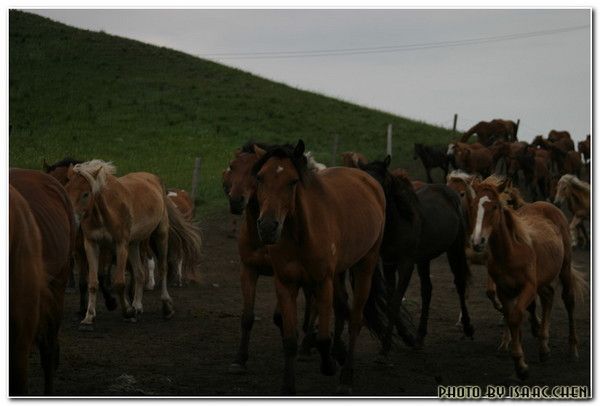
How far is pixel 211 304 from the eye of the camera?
13.9 meters

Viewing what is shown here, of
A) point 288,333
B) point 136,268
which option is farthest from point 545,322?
point 136,268

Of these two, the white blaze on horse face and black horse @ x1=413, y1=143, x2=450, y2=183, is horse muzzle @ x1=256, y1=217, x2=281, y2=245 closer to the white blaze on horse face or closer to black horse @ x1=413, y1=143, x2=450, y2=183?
the white blaze on horse face

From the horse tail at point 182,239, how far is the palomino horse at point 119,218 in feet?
1.17

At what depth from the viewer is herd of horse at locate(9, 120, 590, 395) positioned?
23.1 ft

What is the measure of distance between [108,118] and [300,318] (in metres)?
22.9

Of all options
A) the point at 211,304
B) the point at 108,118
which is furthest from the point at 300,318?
the point at 108,118

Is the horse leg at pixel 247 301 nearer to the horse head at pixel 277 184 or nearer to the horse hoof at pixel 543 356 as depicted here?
the horse head at pixel 277 184

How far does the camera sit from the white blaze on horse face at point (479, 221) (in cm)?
870

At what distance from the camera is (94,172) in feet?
38.0

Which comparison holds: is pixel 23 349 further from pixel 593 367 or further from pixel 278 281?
pixel 593 367

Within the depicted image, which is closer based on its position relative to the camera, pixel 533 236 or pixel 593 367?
pixel 593 367

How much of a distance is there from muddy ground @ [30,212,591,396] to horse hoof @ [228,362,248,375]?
69 mm

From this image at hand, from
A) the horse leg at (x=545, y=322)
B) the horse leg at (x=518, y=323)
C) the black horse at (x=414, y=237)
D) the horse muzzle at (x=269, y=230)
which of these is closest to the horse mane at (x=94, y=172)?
the black horse at (x=414, y=237)

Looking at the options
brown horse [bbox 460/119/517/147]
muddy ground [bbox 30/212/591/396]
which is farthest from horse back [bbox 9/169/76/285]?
brown horse [bbox 460/119/517/147]
